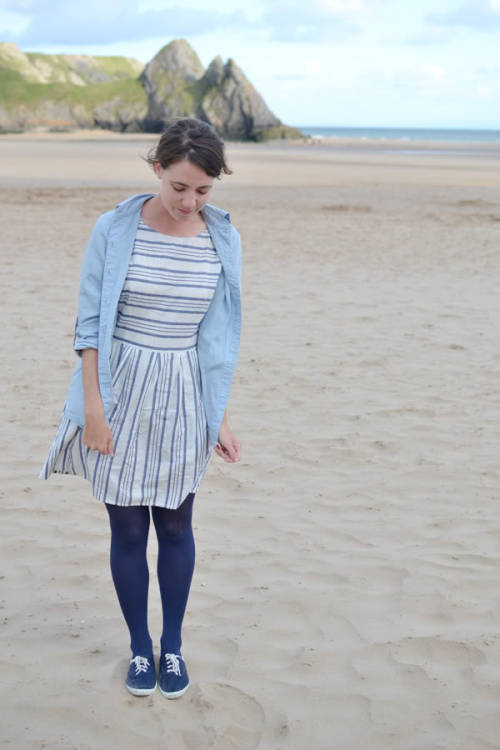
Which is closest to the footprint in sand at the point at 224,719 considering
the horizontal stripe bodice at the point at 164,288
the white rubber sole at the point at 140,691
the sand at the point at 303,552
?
the sand at the point at 303,552

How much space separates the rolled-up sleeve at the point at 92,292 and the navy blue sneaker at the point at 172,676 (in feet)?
3.61

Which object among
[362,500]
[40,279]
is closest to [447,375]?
[362,500]

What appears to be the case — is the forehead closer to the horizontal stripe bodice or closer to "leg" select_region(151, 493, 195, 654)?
the horizontal stripe bodice

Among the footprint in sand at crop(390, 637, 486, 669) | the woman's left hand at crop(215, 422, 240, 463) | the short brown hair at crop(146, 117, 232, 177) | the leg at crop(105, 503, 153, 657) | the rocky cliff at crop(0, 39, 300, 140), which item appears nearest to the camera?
the short brown hair at crop(146, 117, 232, 177)

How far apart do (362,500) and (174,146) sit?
8.15 ft

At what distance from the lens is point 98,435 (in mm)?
2533

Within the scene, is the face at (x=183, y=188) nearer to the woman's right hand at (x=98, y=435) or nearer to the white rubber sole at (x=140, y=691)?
the woman's right hand at (x=98, y=435)

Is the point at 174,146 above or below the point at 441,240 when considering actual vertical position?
above

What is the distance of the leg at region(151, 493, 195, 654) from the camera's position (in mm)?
2736

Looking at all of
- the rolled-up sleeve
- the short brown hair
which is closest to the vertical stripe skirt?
the rolled-up sleeve

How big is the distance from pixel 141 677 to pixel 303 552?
1.19 meters

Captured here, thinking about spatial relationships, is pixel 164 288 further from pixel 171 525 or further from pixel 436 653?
pixel 436 653

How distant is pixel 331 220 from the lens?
15602mm

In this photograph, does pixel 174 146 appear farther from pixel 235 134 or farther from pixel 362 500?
pixel 235 134
